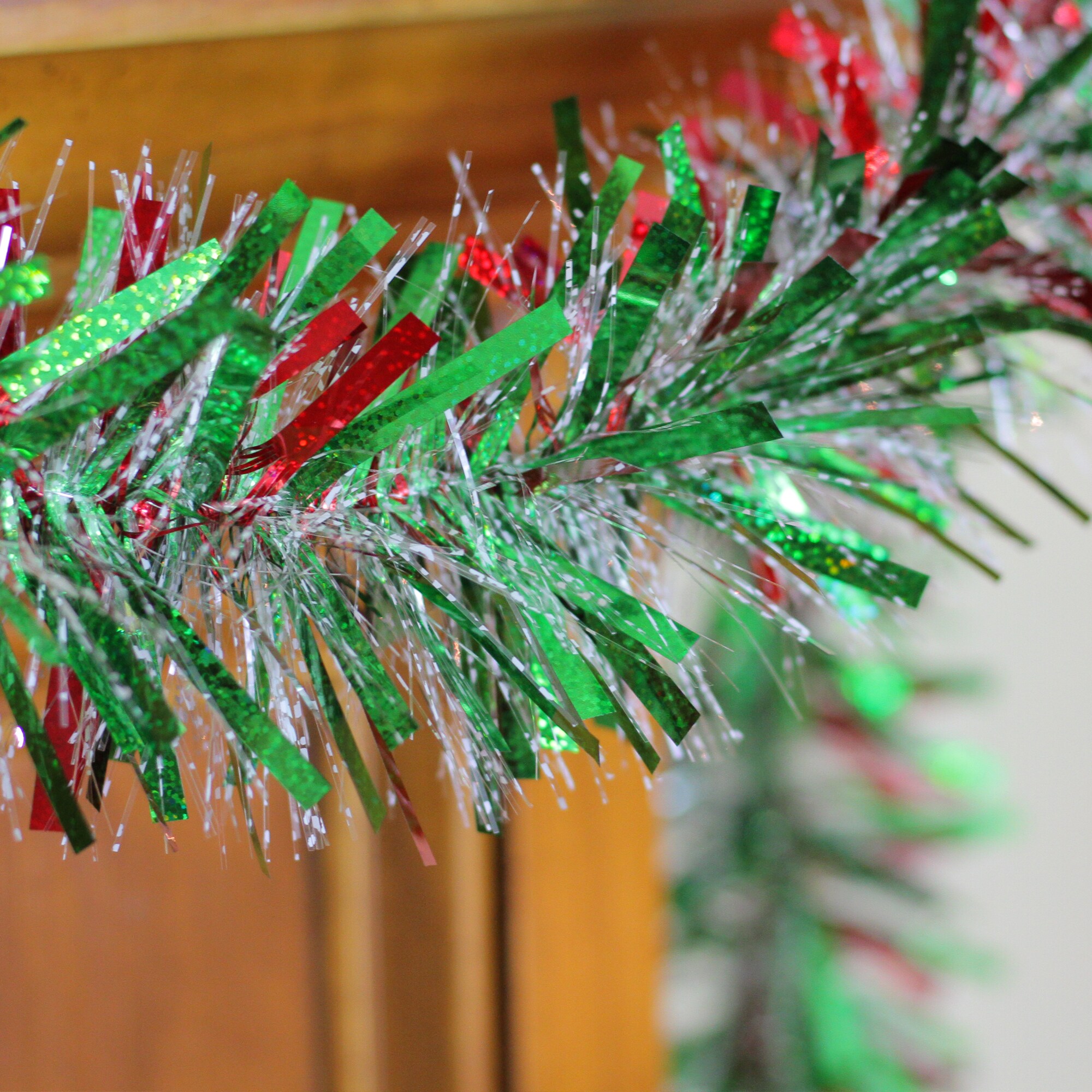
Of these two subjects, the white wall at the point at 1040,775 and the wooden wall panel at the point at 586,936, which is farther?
the white wall at the point at 1040,775

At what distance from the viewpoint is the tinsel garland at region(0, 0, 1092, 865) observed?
0.32 feet

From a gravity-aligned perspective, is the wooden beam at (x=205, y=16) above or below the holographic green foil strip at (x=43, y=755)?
above

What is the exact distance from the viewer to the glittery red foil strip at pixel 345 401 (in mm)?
108

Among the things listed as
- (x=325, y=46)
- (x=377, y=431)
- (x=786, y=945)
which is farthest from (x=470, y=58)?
(x=786, y=945)

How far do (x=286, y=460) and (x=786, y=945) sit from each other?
1.87ft

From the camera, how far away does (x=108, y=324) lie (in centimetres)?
10

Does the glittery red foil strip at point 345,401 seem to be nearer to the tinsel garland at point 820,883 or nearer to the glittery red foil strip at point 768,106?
the glittery red foil strip at point 768,106

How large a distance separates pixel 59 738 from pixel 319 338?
5 centimetres

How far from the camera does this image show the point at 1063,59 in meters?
0.18

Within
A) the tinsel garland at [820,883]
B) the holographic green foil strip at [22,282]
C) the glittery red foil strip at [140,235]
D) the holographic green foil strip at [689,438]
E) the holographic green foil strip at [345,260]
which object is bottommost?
the tinsel garland at [820,883]

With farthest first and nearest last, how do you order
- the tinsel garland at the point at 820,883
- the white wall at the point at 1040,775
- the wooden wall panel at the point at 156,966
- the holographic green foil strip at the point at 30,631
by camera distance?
the white wall at the point at 1040,775 < the tinsel garland at the point at 820,883 < the wooden wall panel at the point at 156,966 < the holographic green foil strip at the point at 30,631

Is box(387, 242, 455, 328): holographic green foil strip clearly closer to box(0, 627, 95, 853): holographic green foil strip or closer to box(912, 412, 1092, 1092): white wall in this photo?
box(0, 627, 95, 853): holographic green foil strip

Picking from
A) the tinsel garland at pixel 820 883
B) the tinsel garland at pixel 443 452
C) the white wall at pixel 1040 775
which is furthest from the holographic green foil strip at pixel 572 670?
the white wall at pixel 1040 775

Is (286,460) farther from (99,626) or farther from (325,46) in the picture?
(325,46)
